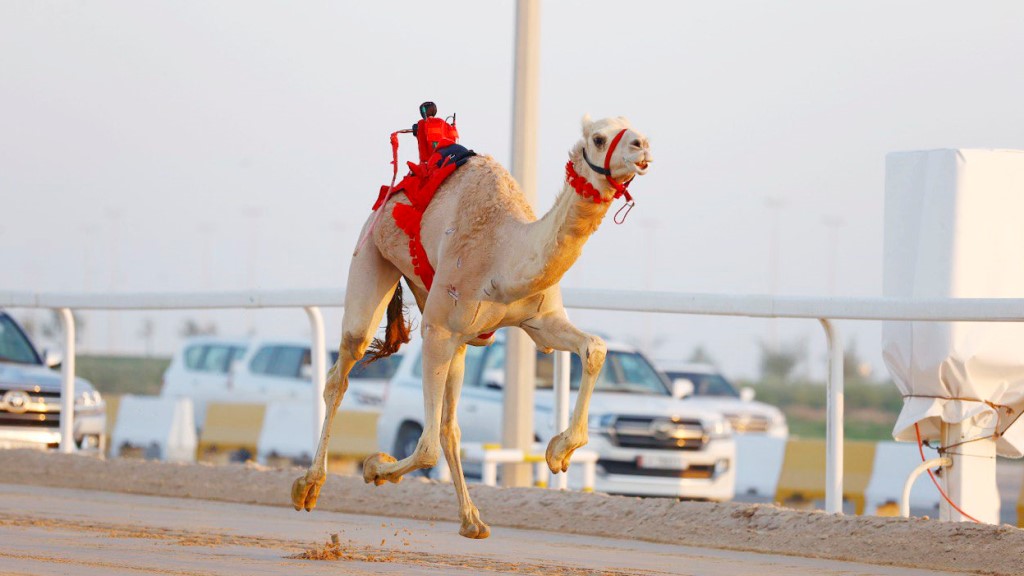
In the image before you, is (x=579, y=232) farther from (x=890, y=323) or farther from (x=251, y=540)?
(x=890, y=323)

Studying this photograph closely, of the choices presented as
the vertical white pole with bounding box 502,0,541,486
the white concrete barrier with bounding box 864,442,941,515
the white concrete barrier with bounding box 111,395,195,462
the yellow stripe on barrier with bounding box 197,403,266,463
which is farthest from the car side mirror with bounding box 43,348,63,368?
the white concrete barrier with bounding box 864,442,941,515

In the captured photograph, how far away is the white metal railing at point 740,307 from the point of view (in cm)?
964

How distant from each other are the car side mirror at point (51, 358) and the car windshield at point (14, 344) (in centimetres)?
43

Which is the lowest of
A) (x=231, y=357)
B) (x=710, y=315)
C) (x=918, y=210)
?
(x=231, y=357)

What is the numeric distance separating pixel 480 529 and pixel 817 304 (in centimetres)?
295

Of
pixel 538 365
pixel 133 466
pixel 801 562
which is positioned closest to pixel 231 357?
pixel 538 365

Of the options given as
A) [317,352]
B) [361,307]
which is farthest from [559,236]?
[317,352]

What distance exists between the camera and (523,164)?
1359 cm

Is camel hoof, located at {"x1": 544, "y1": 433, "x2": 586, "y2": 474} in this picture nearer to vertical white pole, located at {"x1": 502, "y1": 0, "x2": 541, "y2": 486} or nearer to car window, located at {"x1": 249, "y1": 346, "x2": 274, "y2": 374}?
vertical white pole, located at {"x1": 502, "y1": 0, "x2": 541, "y2": 486}

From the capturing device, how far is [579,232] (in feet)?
25.6

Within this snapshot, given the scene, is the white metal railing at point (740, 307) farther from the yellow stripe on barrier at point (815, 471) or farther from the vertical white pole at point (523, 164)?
the yellow stripe on barrier at point (815, 471)

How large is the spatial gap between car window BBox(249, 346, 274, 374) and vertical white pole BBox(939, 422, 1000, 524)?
58.8ft

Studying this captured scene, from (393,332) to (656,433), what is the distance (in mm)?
9980

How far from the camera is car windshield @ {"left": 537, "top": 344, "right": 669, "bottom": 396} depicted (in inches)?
811
